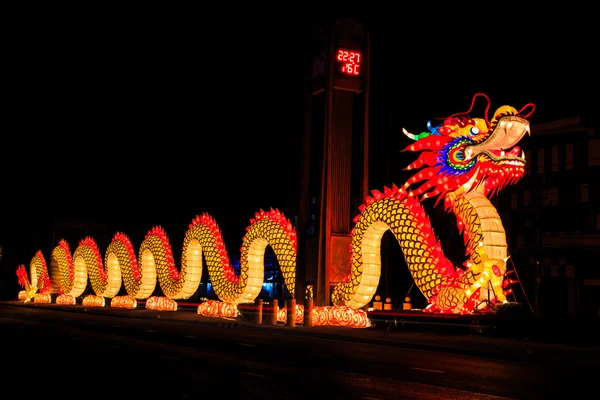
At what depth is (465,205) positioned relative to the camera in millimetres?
Answer: 20594

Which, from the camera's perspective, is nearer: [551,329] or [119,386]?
[119,386]

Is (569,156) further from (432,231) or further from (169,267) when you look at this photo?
(432,231)

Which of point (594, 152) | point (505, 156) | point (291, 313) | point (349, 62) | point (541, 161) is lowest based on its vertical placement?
point (291, 313)

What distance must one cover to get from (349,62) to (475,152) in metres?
8.35

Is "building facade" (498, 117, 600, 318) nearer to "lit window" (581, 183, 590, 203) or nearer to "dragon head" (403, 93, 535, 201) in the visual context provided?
"lit window" (581, 183, 590, 203)

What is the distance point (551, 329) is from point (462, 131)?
587cm

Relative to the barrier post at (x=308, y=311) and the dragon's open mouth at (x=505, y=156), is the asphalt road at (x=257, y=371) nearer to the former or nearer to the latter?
the barrier post at (x=308, y=311)

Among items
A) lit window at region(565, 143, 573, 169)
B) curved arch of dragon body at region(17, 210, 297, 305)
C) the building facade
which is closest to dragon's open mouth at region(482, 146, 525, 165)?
curved arch of dragon body at region(17, 210, 297, 305)

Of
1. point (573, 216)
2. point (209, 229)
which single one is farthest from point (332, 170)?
point (573, 216)

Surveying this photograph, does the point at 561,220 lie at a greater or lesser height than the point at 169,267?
greater

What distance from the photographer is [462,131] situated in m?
20.7

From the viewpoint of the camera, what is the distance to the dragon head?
19859 mm

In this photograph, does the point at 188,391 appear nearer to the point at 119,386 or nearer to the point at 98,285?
the point at 119,386

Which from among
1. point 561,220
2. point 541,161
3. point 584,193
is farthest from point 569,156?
point 561,220
